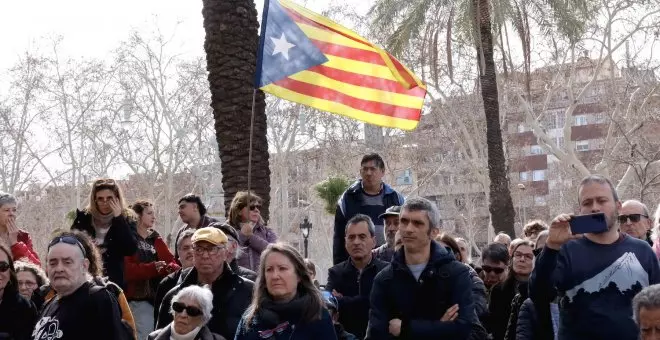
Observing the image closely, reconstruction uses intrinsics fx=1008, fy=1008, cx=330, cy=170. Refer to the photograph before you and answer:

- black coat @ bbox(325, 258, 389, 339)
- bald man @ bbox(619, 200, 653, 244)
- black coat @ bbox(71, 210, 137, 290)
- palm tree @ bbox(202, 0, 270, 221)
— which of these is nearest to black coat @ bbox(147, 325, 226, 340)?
black coat @ bbox(325, 258, 389, 339)

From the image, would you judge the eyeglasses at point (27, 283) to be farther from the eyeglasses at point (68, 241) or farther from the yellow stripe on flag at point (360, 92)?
the yellow stripe on flag at point (360, 92)

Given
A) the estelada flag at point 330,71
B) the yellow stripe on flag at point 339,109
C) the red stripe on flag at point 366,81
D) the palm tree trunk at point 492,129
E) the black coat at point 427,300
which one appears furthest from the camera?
the palm tree trunk at point 492,129

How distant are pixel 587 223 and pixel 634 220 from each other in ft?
8.01

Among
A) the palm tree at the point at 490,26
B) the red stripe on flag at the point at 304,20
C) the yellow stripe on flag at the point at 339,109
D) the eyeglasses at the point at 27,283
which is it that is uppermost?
the palm tree at the point at 490,26

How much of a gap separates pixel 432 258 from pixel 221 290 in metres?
1.61

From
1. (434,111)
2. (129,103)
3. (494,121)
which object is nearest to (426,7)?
(494,121)

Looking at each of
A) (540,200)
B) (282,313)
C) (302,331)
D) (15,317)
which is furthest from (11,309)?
(540,200)

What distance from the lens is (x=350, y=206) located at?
30.8 ft

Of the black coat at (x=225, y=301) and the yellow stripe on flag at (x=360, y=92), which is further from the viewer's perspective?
the yellow stripe on flag at (x=360, y=92)

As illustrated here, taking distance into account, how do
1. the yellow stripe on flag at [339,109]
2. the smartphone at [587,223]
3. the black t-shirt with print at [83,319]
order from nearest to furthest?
the smartphone at [587,223] → the black t-shirt with print at [83,319] → the yellow stripe on flag at [339,109]

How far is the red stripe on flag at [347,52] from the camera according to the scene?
9275 millimetres

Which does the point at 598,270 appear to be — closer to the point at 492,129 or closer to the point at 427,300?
the point at 427,300

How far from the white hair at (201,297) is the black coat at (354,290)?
167 cm

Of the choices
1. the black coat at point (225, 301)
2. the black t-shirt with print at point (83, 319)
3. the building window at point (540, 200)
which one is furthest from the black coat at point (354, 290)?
the building window at point (540, 200)
